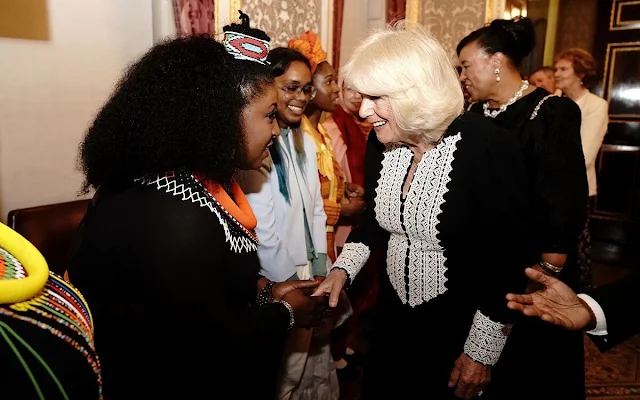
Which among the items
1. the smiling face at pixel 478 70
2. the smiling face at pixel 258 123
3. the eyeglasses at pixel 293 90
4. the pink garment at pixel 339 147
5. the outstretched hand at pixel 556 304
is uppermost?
the smiling face at pixel 478 70

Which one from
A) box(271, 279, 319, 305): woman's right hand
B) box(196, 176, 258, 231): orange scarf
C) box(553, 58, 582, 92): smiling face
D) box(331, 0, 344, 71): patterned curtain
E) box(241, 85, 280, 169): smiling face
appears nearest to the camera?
box(196, 176, 258, 231): orange scarf

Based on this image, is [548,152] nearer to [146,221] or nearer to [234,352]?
[234,352]

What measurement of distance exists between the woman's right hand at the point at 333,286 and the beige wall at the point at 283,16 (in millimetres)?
2243

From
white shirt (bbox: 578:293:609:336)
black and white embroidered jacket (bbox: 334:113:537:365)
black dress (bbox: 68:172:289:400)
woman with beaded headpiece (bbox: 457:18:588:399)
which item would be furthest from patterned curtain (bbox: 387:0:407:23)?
black dress (bbox: 68:172:289:400)

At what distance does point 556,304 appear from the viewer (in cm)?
128

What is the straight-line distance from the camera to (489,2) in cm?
514

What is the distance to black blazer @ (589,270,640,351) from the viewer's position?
1.27m

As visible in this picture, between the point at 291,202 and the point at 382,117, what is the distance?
2.59 ft

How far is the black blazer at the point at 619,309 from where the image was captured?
50.2 inches

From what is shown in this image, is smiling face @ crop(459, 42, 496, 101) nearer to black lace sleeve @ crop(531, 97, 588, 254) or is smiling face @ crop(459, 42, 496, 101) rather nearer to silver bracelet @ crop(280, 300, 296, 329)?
black lace sleeve @ crop(531, 97, 588, 254)

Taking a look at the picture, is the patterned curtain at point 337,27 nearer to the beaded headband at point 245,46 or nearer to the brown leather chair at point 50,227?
the brown leather chair at point 50,227

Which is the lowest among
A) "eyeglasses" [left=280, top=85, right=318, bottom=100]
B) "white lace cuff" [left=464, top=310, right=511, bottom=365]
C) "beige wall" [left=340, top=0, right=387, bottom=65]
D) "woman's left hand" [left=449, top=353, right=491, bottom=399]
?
"woman's left hand" [left=449, top=353, right=491, bottom=399]

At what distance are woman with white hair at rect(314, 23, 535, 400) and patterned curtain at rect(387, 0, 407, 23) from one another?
3.59 m

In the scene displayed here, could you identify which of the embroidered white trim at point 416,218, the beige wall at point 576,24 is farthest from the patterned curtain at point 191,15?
the beige wall at point 576,24
